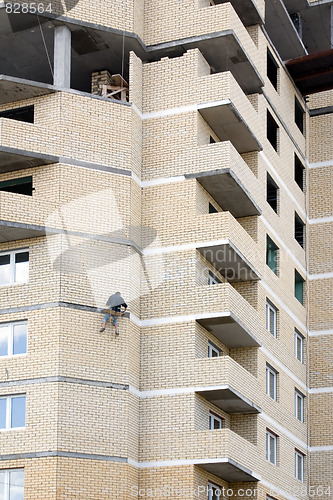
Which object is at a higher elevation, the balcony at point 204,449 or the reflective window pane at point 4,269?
the reflective window pane at point 4,269

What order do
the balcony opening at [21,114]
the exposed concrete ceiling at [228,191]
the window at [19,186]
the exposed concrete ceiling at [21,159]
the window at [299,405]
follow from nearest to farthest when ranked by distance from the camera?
the exposed concrete ceiling at [21,159], the window at [19,186], the exposed concrete ceiling at [228,191], the balcony opening at [21,114], the window at [299,405]

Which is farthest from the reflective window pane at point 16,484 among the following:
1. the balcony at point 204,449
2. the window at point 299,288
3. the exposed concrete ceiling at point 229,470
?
the window at point 299,288

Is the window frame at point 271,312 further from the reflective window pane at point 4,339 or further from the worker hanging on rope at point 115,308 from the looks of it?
the reflective window pane at point 4,339

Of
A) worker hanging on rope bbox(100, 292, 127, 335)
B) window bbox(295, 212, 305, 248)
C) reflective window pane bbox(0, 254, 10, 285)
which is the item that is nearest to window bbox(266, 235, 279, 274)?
window bbox(295, 212, 305, 248)

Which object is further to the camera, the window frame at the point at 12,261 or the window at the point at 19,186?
the window at the point at 19,186

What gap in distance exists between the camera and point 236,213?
4300cm

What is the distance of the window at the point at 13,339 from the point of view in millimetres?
36969

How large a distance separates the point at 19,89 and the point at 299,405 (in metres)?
17.1

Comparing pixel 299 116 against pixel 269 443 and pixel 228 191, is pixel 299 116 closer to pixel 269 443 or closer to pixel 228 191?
pixel 228 191

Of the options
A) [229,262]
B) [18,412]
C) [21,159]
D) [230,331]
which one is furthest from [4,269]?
[230,331]

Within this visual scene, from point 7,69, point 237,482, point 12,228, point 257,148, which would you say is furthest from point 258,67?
point 237,482

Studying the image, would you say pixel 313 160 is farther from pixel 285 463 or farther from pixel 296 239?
pixel 285 463

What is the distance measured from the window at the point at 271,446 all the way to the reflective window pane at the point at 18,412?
993 cm

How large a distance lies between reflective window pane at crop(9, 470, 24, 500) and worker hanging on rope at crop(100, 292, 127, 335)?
520 centimetres
